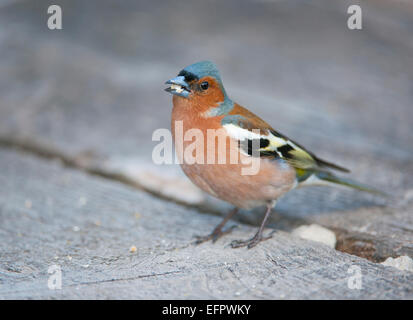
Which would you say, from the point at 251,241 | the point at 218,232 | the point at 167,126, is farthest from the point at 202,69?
the point at 167,126

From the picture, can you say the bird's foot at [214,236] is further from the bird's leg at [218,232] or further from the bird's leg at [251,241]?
the bird's leg at [251,241]

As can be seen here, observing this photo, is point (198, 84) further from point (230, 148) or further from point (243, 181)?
point (243, 181)

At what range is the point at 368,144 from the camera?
Result: 187 inches

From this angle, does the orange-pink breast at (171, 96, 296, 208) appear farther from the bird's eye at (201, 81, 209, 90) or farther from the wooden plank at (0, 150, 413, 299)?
the wooden plank at (0, 150, 413, 299)

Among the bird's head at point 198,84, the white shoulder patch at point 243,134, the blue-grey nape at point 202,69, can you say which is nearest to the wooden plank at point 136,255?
the white shoulder patch at point 243,134

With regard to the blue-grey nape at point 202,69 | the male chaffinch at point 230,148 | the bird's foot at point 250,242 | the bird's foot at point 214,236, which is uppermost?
the blue-grey nape at point 202,69

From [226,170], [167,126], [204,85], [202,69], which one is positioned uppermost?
[202,69]

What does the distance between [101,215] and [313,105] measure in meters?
2.75

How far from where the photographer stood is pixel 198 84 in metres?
3.69

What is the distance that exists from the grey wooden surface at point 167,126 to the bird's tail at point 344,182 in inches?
3.7

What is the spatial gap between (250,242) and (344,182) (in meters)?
1.07

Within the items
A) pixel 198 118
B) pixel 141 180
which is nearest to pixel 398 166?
pixel 198 118

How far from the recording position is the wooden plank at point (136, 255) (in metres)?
2.55

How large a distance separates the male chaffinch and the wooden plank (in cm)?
32
